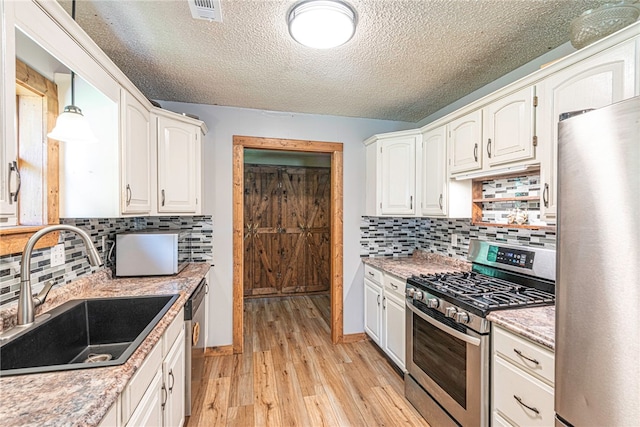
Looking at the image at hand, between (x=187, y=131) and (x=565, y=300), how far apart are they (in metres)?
2.60

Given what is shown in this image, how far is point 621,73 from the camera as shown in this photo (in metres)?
1.24

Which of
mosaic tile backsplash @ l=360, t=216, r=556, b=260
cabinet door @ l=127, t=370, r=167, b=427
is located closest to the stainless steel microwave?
cabinet door @ l=127, t=370, r=167, b=427

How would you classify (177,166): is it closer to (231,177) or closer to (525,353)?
(231,177)

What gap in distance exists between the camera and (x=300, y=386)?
2354 millimetres

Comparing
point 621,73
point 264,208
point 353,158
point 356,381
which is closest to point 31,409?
point 356,381

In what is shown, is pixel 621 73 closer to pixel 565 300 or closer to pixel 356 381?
pixel 565 300

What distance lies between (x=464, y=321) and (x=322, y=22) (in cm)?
177

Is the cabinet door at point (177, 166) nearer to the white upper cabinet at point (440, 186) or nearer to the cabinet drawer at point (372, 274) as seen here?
the cabinet drawer at point (372, 274)

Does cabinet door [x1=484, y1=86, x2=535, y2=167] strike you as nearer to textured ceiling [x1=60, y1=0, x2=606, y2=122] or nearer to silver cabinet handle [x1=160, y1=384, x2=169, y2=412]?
textured ceiling [x1=60, y1=0, x2=606, y2=122]

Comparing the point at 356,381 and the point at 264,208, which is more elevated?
the point at 264,208

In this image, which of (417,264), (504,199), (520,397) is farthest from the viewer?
(417,264)

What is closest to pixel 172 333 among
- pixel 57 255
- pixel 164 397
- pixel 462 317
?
pixel 164 397

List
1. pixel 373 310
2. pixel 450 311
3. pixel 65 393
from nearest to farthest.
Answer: pixel 65 393 < pixel 450 311 < pixel 373 310

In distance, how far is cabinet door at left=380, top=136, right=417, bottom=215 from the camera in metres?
2.80
